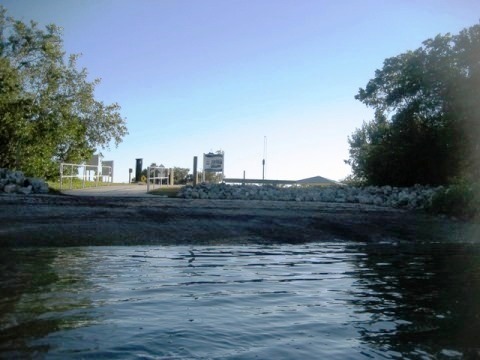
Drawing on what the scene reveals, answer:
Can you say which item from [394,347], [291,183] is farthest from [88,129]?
[394,347]

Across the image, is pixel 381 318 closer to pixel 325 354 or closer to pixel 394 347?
pixel 394 347

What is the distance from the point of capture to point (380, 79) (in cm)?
3022

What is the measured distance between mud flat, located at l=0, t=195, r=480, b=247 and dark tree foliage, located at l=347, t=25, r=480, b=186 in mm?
10579

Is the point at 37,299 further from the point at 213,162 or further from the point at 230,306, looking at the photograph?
the point at 213,162

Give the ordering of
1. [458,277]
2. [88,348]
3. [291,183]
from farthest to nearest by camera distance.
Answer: [291,183] < [458,277] < [88,348]

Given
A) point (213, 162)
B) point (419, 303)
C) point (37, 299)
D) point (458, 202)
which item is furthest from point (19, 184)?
point (419, 303)

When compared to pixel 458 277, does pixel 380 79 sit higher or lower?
higher

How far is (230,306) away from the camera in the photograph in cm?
525

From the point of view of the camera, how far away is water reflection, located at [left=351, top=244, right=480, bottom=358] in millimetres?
4289

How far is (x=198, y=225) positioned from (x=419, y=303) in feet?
22.6

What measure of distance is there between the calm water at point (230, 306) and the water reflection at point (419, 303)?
16 millimetres

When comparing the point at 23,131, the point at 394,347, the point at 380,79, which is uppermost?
the point at 380,79

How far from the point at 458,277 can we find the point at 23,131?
2519 cm

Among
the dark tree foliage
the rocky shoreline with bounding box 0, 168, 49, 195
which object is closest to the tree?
the rocky shoreline with bounding box 0, 168, 49, 195
